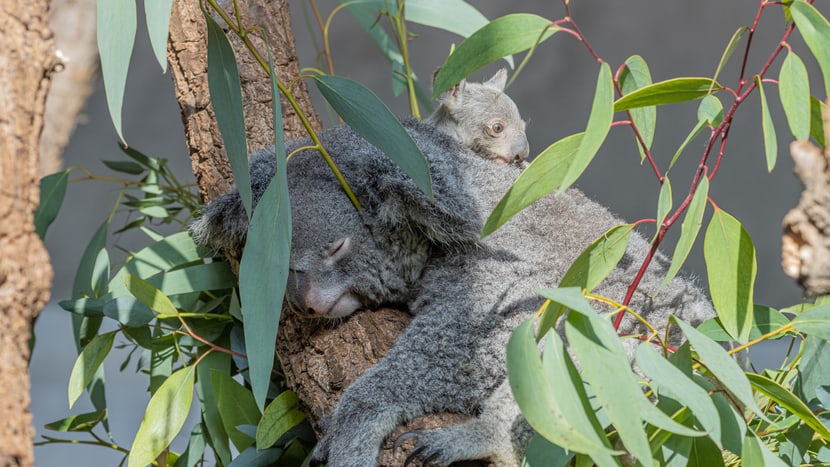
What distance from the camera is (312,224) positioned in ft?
5.22

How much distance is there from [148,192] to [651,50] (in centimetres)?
264

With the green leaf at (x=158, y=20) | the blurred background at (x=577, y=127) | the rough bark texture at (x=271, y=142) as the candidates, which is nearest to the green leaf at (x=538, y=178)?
the rough bark texture at (x=271, y=142)

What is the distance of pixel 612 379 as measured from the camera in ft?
3.31

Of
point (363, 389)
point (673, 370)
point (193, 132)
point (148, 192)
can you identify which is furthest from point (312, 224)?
point (148, 192)

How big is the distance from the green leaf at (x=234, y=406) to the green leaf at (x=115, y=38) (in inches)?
30.0

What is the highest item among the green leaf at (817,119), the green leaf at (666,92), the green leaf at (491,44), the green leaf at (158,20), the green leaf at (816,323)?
the green leaf at (158,20)

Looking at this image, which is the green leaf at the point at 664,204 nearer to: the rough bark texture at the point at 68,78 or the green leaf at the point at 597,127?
the green leaf at the point at 597,127

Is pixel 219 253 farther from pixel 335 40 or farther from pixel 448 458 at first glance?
pixel 335 40

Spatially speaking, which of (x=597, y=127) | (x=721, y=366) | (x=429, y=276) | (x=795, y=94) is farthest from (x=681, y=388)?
(x=429, y=276)

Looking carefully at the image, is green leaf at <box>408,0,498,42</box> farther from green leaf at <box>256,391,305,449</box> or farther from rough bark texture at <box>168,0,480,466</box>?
green leaf at <box>256,391,305,449</box>

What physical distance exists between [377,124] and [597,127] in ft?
1.35

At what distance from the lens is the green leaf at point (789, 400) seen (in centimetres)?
122

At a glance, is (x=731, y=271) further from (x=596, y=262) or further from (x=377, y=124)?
(x=377, y=124)

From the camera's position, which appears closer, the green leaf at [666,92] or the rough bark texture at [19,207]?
the rough bark texture at [19,207]
